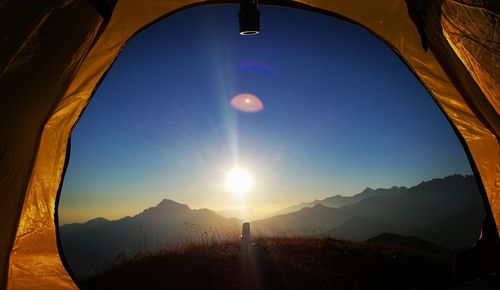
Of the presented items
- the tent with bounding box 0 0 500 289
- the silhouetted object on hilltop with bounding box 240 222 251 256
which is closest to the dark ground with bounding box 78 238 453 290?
the silhouetted object on hilltop with bounding box 240 222 251 256

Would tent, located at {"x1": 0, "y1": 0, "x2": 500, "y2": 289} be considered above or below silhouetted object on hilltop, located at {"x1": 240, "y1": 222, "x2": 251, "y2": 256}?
above

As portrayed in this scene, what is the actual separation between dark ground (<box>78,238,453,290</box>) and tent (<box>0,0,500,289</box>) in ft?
9.48

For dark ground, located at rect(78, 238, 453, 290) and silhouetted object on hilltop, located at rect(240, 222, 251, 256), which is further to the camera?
silhouetted object on hilltop, located at rect(240, 222, 251, 256)

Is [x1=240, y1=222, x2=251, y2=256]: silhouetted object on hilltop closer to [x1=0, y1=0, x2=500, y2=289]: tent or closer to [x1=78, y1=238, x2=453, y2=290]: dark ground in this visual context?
[x1=78, y1=238, x2=453, y2=290]: dark ground

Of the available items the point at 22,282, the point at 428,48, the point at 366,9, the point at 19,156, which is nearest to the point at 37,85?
the point at 19,156

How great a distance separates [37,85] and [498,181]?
435 centimetres

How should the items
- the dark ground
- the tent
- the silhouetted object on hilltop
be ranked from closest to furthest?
the tent < the dark ground < the silhouetted object on hilltop

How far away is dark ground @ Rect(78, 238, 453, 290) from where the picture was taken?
254 inches

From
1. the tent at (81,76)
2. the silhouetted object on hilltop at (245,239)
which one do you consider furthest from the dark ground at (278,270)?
the tent at (81,76)

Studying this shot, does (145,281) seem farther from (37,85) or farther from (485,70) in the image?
(485,70)

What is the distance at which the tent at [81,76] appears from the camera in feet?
9.64

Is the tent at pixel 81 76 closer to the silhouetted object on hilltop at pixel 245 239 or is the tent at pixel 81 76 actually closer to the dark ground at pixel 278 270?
the dark ground at pixel 278 270

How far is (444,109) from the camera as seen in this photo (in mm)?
4012

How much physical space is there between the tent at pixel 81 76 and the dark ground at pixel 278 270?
2890 millimetres
